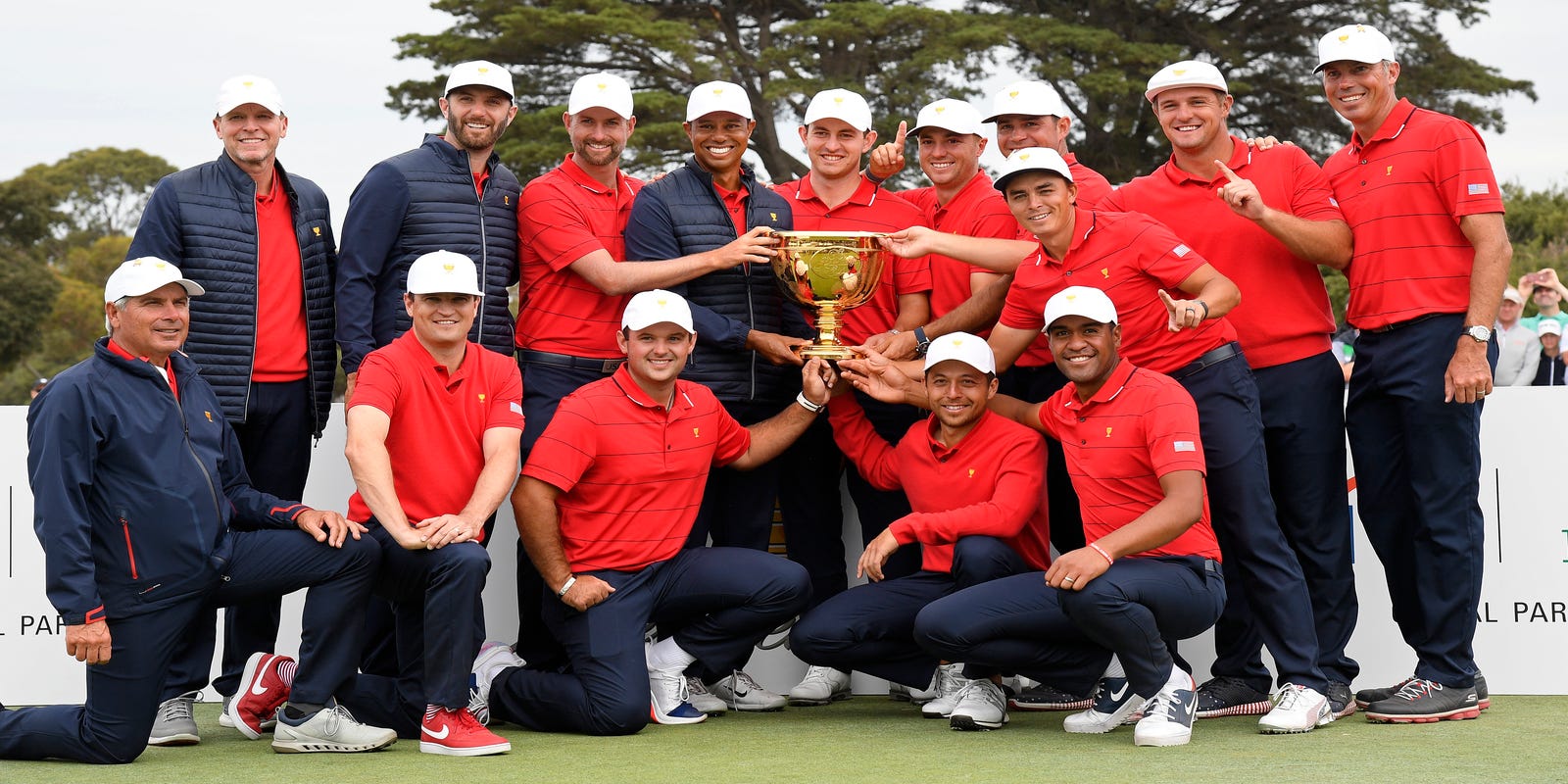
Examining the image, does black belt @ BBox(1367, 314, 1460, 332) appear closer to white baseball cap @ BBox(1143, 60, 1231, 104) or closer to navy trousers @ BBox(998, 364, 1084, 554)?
white baseball cap @ BBox(1143, 60, 1231, 104)

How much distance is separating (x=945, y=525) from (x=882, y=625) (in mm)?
458

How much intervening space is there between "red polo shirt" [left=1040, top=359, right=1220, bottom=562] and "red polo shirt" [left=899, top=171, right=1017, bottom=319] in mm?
1053

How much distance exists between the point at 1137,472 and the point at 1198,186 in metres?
1.22

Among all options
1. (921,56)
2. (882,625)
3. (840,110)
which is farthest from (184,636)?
(921,56)

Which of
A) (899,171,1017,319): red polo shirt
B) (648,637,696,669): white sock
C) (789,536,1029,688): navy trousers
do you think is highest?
(899,171,1017,319): red polo shirt

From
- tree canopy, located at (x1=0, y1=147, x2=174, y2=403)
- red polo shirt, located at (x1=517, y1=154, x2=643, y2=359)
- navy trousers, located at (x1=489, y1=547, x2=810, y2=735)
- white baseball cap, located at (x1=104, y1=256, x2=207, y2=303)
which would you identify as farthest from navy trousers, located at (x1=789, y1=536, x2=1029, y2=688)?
tree canopy, located at (x1=0, y1=147, x2=174, y2=403)

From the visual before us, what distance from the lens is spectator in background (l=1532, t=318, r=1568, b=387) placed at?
1216cm

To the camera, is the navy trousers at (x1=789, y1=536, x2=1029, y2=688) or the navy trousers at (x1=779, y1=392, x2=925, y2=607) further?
the navy trousers at (x1=779, y1=392, x2=925, y2=607)

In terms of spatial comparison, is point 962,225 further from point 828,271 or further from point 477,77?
point 477,77

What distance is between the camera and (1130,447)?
5734 mm

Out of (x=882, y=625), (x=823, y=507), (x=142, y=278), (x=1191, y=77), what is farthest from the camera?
(x=823, y=507)

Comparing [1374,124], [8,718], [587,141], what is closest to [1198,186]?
[1374,124]

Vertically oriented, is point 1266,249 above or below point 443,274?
above

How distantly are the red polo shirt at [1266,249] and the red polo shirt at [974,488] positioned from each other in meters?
0.94
